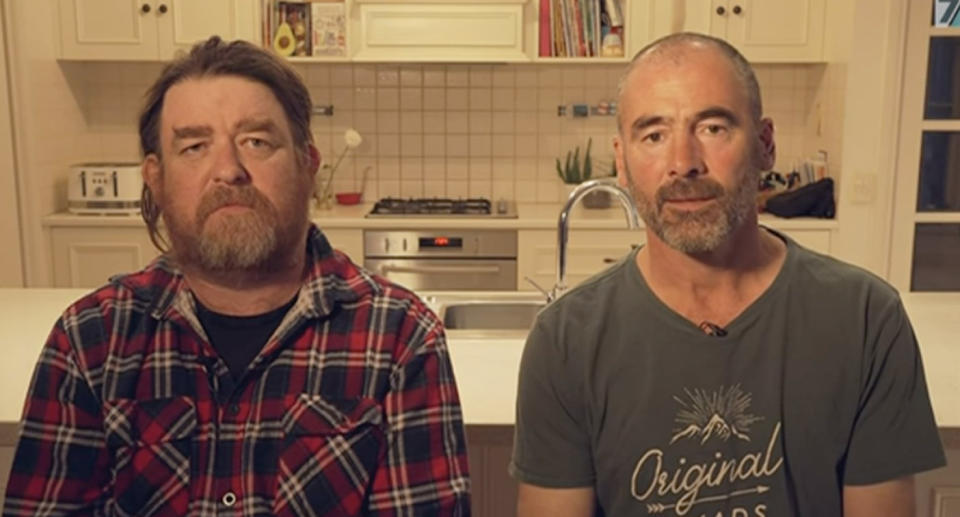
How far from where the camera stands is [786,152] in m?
4.14

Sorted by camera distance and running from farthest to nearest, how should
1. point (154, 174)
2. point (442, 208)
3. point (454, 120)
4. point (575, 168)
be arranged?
point (454, 120) < point (575, 168) < point (442, 208) < point (154, 174)

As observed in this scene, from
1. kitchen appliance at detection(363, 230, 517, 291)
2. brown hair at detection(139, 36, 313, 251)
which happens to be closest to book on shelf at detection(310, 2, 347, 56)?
kitchen appliance at detection(363, 230, 517, 291)

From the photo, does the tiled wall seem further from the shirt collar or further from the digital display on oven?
the shirt collar

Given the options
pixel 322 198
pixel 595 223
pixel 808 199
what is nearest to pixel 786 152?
pixel 808 199

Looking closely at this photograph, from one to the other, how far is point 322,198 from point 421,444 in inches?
108

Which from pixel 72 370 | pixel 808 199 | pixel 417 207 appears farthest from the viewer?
pixel 417 207

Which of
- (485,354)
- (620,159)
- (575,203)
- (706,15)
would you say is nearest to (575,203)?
(575,203)

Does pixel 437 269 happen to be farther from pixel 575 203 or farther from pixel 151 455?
pixel 151 455

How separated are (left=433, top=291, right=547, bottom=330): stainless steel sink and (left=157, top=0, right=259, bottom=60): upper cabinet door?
1741 millimetres

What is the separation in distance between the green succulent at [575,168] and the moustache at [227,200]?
2839 millimetres

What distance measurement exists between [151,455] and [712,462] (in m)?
0.74

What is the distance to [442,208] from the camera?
3.88 metres

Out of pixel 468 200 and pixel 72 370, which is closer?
pixel 72 370

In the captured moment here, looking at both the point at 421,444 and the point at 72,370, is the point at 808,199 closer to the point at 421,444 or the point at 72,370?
the point at 421,444
